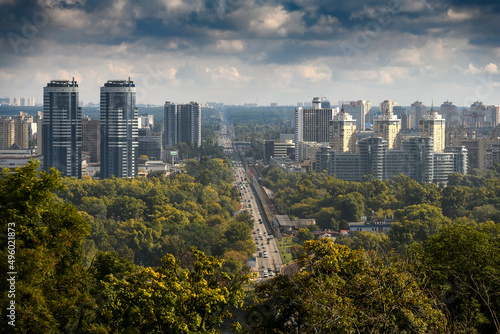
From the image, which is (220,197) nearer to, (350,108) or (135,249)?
(135,249)

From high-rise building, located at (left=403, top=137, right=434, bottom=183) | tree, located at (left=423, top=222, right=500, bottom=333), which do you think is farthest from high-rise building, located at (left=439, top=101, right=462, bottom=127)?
tree, located at (left=423, top=222, right=500, bottom=333)

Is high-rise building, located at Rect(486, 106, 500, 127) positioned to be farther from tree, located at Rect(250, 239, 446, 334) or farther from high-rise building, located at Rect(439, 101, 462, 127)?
tree, located at Rect(250, 239, 446, 334)

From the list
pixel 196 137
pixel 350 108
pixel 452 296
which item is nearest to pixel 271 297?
pixel 452 296

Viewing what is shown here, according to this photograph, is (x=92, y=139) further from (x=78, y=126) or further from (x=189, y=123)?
(x=189, y=123)

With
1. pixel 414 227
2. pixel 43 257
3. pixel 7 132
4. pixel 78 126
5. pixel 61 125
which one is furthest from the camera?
pixel 7 132

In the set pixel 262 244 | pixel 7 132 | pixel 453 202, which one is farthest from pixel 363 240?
pixel 7 132
